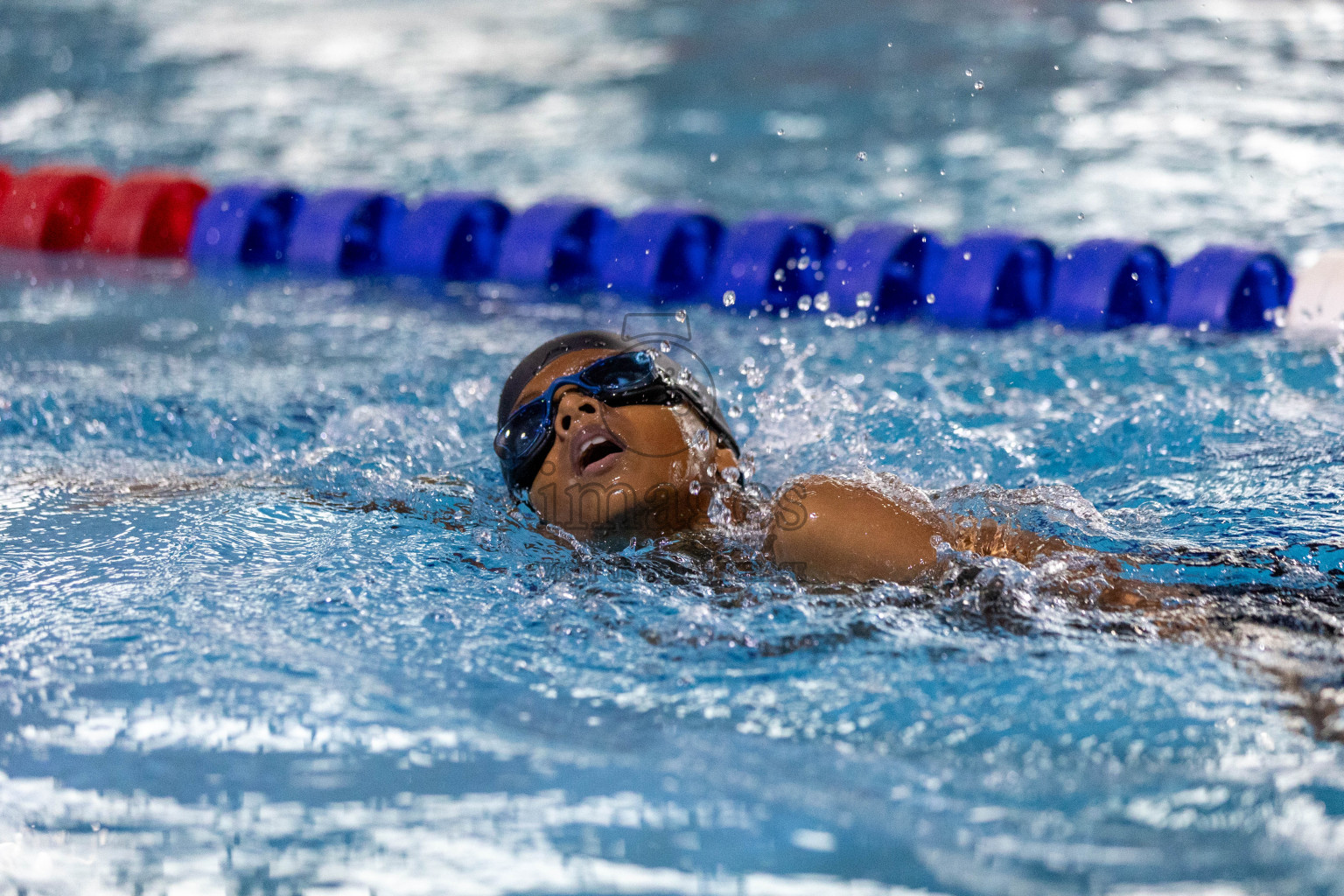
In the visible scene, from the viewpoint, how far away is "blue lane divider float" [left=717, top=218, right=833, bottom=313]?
14.8ft

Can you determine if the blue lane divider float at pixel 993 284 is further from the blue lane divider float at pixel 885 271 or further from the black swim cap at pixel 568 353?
the black swim cap at pixel 568 353

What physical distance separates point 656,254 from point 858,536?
284 centimetres

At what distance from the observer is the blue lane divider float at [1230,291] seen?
402cm

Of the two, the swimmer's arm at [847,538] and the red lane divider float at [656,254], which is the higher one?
the red lane divider float at [656,254]

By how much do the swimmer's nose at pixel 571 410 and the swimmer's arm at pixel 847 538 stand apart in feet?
1.25

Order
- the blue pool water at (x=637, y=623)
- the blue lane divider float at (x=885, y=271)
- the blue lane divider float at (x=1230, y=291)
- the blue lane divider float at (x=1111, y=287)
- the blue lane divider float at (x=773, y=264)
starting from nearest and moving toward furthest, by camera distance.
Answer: the blue pool water at (x=637, y=623)
the blue lane divider float at (x=1230, y=291)
the blue lane divider float at (x=1111, y=287)
the blue lane divider float at (x=885, y=271)
the blue lane divider float at (x=773, y=264)

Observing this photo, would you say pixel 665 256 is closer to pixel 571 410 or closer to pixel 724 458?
pixel 724 458

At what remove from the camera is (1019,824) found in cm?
151

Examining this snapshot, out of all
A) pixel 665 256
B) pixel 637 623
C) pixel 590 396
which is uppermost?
pixel 665 256

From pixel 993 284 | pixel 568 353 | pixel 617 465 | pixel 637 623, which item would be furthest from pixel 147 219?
pixel 637 623

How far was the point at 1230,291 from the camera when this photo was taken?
4.04m

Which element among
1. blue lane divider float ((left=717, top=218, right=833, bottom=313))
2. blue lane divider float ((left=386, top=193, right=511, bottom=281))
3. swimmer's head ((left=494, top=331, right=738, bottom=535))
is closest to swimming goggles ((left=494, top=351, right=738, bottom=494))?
swimmer's head ((left=494, top=331, right=738, bottom=535))

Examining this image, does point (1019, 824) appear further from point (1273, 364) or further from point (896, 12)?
point (896, 12)

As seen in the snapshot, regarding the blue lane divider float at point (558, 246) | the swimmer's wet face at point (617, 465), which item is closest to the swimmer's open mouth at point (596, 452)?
the swimmer's wet face at point (617, 465)
